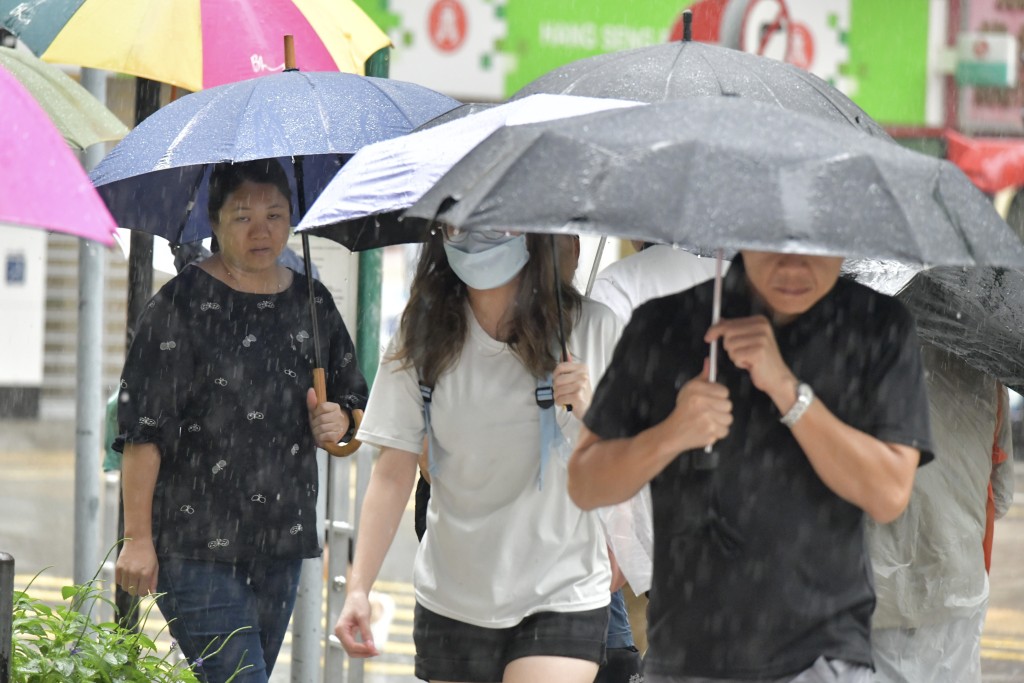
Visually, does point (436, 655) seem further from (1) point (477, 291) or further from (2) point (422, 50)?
(2) point (422, 50)

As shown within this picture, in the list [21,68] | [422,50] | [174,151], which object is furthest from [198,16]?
[422,50]

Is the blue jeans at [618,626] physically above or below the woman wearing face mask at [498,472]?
below

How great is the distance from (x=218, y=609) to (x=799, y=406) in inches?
90.4

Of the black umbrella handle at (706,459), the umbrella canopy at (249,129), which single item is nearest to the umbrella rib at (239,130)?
the umbrella canopy at (249,129)

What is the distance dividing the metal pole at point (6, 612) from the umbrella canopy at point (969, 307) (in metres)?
2.10

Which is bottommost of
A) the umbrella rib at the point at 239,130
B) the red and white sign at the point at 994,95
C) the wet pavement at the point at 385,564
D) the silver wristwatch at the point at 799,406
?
the wet pavement at the point at 385,564

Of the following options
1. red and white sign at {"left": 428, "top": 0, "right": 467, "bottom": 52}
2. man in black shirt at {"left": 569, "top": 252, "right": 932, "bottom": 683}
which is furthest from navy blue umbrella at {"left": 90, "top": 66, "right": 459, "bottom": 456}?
red and white sign at {"left": 428, "top": 0, "right": 467, "bottom": 52}

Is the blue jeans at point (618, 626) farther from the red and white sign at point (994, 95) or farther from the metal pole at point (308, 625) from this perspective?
the red and white sign at point (994, 95)

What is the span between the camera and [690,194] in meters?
2.95

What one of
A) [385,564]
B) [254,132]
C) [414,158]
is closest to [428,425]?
[414,158]

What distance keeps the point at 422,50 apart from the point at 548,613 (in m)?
11.0

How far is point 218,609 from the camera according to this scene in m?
4.80

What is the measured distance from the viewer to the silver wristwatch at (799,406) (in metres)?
3.10

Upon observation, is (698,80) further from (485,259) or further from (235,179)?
(235,179)
